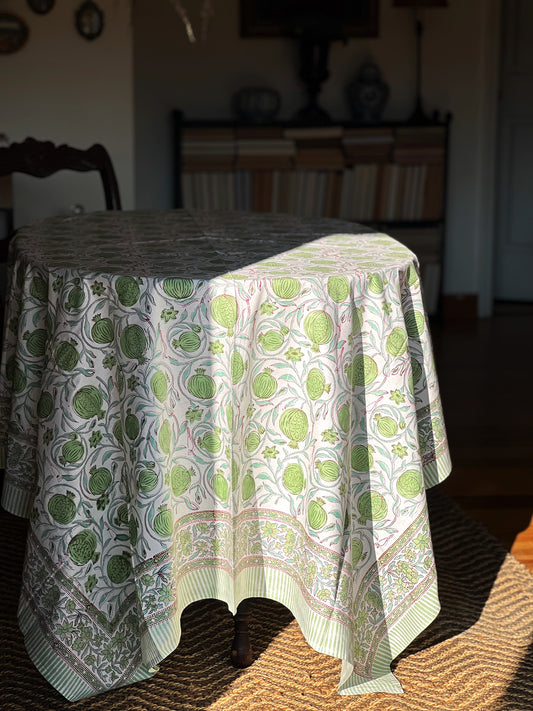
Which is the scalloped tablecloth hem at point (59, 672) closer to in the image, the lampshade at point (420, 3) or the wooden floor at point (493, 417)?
the wooden floor at point (493, 417)

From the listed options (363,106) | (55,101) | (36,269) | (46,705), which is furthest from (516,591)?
(363,106)

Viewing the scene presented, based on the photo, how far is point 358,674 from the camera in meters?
1.65

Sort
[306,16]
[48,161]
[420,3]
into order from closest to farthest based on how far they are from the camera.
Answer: [48,161] → [420,3] → [306,16]

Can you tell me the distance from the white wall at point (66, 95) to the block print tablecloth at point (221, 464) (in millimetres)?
1734

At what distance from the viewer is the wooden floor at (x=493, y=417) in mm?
2527

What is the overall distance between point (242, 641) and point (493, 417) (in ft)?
6.07

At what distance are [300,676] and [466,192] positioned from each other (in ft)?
12.3

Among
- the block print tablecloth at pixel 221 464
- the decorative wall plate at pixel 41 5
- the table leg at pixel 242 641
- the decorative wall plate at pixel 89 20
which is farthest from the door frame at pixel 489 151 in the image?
the table leg at pixel 242 641

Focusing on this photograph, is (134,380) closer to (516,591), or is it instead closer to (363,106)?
(516,591)

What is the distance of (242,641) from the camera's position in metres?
1.74

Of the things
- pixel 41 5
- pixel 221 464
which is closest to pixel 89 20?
pixel 41 5

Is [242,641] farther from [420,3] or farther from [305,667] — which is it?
[420,3]

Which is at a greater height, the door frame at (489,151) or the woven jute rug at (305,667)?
the door frame at (489,151)

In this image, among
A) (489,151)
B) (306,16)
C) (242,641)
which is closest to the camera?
(242,641)
